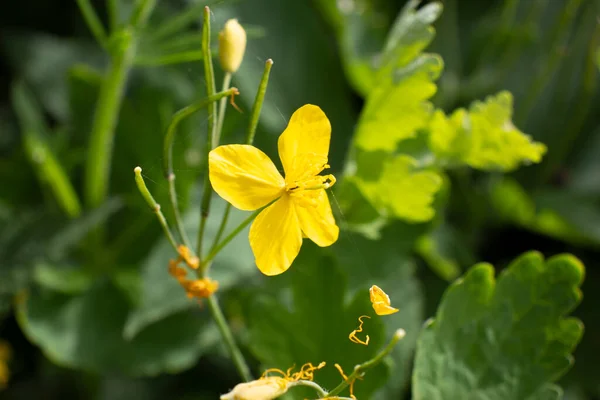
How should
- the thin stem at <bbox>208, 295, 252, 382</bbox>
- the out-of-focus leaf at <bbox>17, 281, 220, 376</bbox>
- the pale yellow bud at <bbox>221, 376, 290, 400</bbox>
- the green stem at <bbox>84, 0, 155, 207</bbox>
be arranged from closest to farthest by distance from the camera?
1. the pale yellow bud at <bbox>221, 376, 290, 400</bbox>
2. the thin stem at <bbox>208, 295, 252, 382</bbox>
3. the green stem at <bbox>84, 0, 155, 207</bbox>
4. the out-of-focus leaf at <bbox>17, 281, 220, 376</bbox>

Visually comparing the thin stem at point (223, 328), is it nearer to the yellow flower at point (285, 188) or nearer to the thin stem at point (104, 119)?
the yellow flower at point (285, 188)

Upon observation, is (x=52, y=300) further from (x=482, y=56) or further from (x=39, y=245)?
(x=482, y=56)

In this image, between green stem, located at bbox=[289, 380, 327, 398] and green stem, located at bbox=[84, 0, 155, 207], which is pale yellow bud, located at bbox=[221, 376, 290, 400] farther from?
green stem, located at bbox=[84, 0, 155, 207]

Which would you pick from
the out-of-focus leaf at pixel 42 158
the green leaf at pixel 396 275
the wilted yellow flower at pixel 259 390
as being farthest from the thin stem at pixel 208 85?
the out-of-focus leaf at pixel 42 158

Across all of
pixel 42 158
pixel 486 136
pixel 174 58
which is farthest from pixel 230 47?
pixel 42 158

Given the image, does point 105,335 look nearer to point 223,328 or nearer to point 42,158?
point 42,158

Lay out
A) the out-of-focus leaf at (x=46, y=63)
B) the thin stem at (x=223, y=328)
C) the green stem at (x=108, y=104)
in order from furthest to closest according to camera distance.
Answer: the out-of-focus leaf at (x=46, y=63)
the green stem at (x=108, y=104)
the thin stem at (x=223, y=328)

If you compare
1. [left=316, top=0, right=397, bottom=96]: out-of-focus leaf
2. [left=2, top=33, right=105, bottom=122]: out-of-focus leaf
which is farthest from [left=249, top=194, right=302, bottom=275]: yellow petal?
[left=2, top=33, right=105, bottom=122]: out-of-focus leaf
